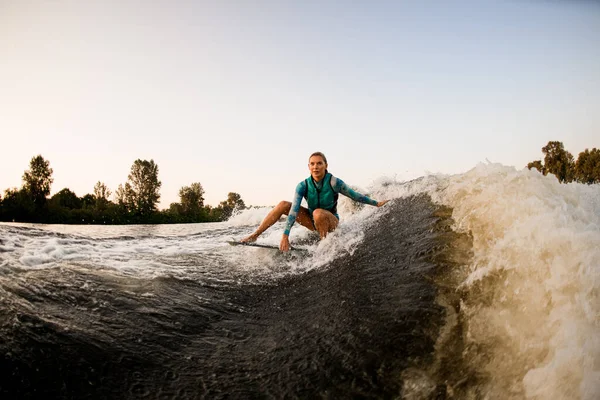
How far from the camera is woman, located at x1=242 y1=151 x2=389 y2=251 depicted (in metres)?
5.38

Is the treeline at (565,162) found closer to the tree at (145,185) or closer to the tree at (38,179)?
the tree at (145,185)

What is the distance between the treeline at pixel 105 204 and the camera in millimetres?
30781

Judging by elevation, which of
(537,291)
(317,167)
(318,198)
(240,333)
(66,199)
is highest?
(317,167)

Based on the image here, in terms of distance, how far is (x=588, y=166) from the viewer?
39406 millimetres

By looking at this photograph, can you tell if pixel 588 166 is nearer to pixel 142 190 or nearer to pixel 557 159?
pixel 557 159

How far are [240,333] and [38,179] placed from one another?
51.3 meters

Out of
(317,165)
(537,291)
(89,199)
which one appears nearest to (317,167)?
(317,165)

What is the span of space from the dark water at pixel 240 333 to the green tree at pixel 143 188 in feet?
162

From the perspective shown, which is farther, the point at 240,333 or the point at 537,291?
the point at 240,333

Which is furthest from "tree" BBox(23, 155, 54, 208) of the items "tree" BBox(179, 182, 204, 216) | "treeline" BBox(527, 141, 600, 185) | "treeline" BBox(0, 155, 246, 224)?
"treeline" BBox(527, 141, 600, 185)

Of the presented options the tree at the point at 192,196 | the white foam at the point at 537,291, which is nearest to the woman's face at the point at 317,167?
the white foam at the point at 537,291

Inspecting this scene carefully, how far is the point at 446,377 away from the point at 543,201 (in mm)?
2100

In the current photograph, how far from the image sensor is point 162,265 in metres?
4.75

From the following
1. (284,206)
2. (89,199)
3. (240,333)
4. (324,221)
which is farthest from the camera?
(89,199)
